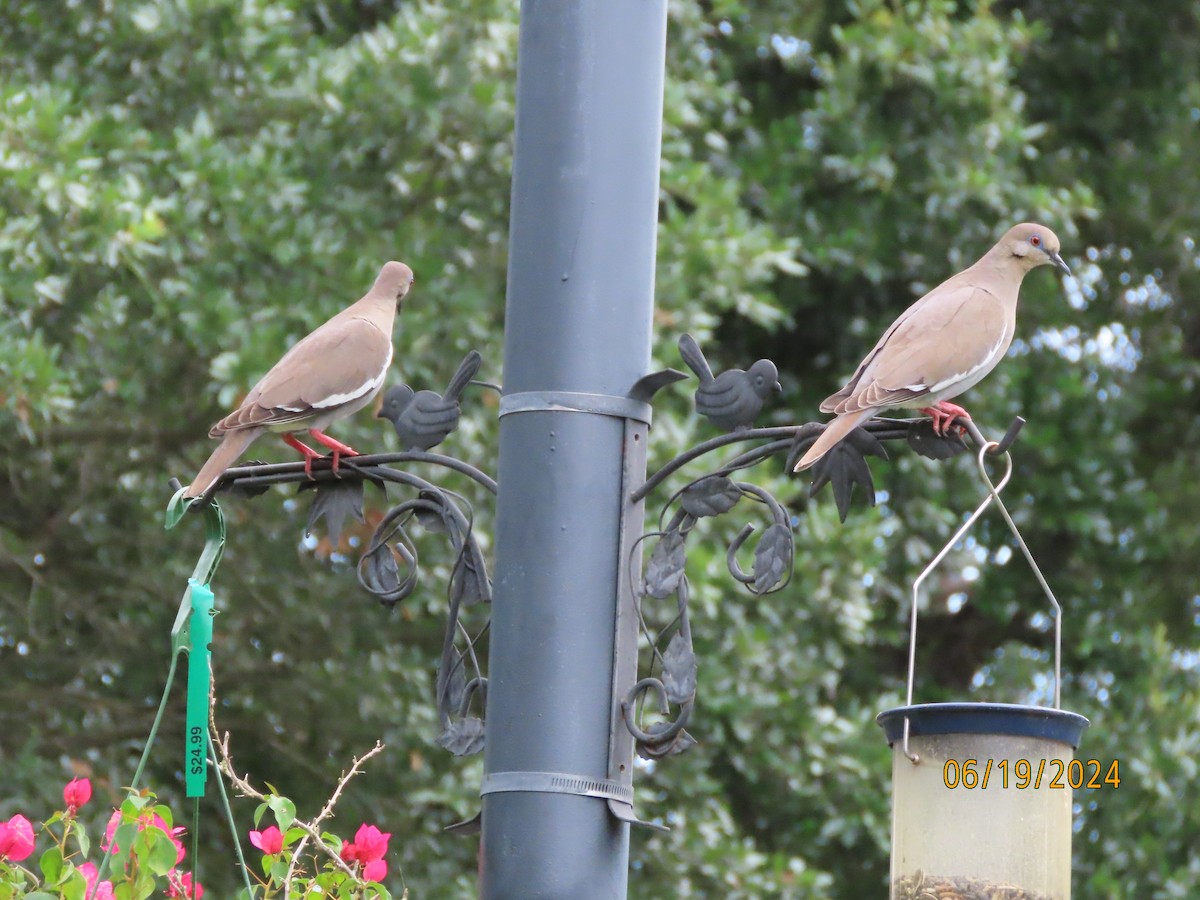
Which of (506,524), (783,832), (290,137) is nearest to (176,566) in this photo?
(290,137)

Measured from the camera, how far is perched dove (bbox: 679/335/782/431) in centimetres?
303

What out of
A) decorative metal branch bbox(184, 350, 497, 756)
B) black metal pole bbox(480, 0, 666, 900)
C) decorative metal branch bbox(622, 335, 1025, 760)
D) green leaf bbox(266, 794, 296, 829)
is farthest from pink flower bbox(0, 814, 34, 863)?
decorative metal branch bbox(622, 335, 1025, 760)

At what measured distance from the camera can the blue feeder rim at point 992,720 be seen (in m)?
2.76

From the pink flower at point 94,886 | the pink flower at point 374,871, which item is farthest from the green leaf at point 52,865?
the pink flower at point 374,871

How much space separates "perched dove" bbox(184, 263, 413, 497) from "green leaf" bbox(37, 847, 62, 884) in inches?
36.1

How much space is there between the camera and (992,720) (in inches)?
109

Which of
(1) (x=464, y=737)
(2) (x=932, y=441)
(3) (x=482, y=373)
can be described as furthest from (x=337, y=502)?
(3) (x=482, y=373)

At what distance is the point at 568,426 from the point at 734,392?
0.30 metres

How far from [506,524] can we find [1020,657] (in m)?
6.92

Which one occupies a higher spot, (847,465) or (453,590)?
(847,465)

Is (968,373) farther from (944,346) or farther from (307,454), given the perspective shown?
(307,454)

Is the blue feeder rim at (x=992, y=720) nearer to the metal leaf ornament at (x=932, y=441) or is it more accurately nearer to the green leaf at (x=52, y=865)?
the metal leaf ornament at (x=932, y=441)

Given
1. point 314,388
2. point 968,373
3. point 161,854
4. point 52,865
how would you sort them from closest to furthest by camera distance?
point 161,854 → point 52,865 → point 968,373 → point 314,388

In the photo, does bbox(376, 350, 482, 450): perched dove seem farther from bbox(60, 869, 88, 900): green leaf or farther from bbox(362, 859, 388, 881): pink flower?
bbox(60, 869, 88, 900): green leaf
